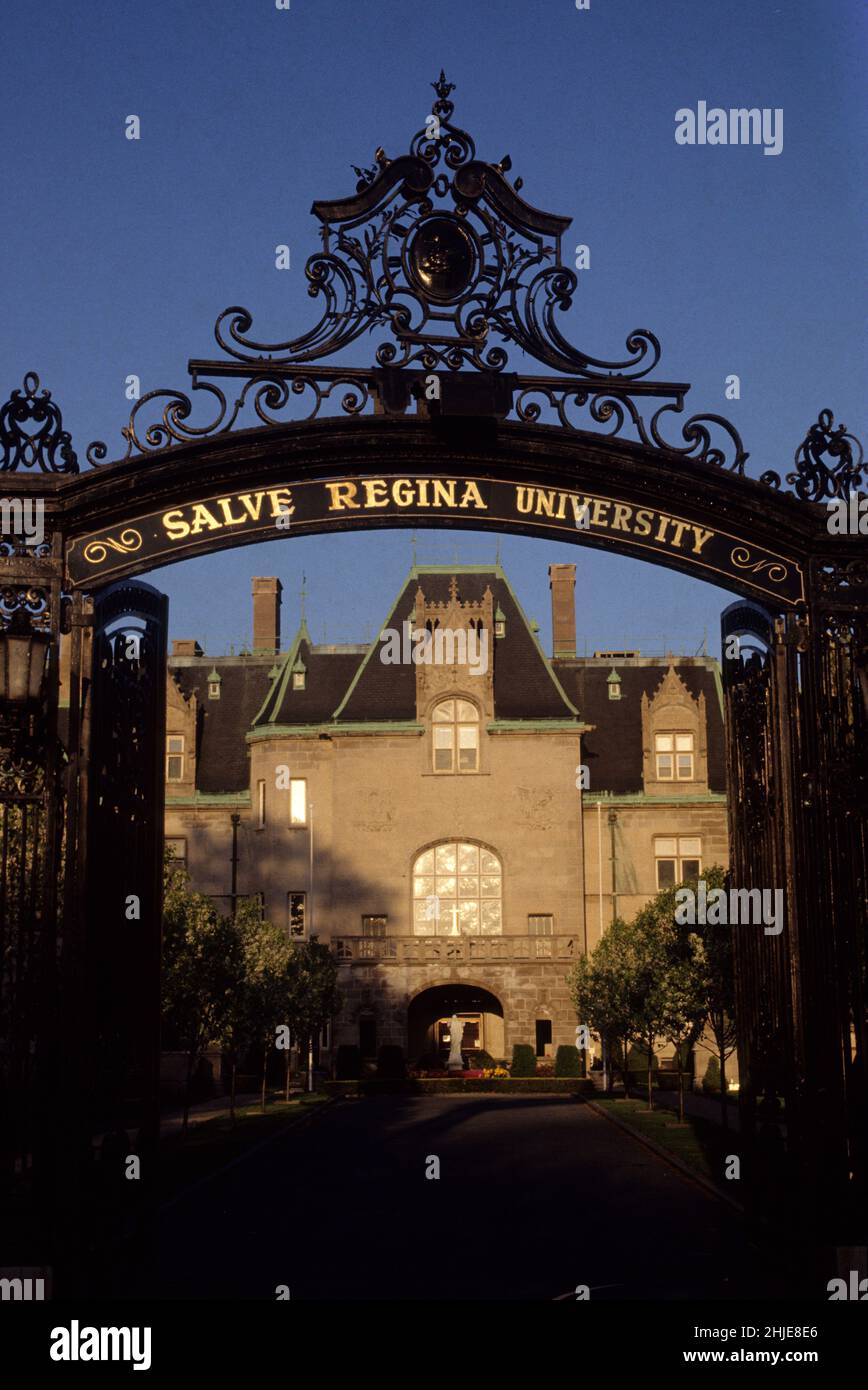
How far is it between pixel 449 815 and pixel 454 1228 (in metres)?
40.3

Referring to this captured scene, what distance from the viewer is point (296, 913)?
5797 cm

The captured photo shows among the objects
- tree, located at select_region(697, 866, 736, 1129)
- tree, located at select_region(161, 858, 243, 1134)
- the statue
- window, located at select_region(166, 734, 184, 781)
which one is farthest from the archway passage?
tree, located at select_region(161, 858, 243, 1134)

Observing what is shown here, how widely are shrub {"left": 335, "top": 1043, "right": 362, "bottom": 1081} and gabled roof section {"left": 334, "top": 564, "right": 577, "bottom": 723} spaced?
11.6 m

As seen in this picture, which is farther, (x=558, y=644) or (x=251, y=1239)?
(x=558, y=644)

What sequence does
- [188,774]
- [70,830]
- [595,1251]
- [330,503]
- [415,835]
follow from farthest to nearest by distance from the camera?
[188,774] < [415,835] < [595,1251] < [330,503] < [70,830]

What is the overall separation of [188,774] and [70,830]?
5031 cm

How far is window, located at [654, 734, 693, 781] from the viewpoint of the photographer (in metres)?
60.0

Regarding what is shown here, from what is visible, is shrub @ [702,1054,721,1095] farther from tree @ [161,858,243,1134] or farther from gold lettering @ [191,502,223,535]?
gold lettering @ [191,502,223,535]

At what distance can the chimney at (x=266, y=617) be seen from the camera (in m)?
65.6

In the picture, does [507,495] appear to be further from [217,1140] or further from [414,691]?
[414,691]
